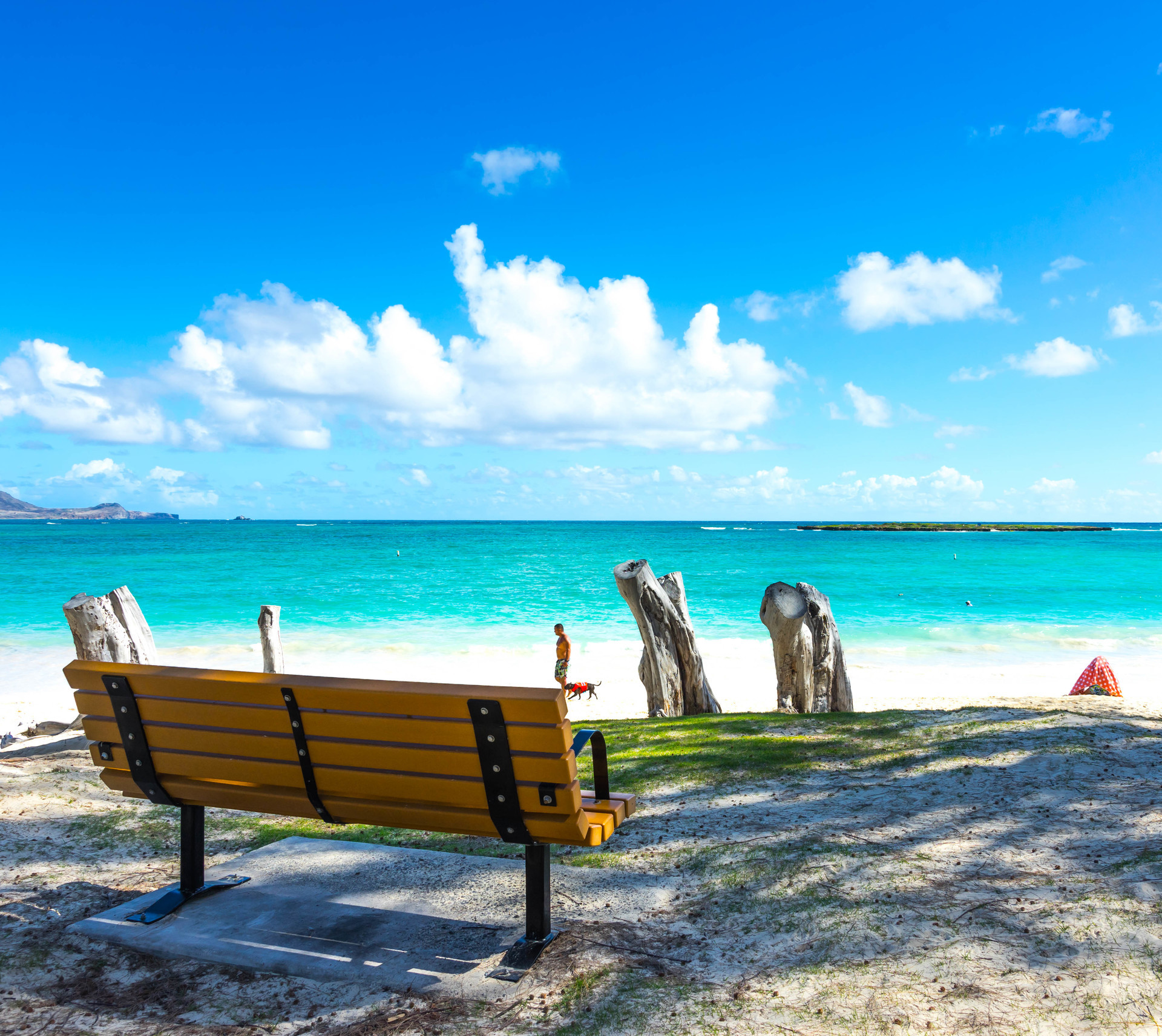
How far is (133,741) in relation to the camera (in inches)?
122

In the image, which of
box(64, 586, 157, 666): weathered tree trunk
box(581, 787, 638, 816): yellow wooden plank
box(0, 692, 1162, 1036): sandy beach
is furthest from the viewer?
box(64, 586, 157, 666): weathered tree trunk

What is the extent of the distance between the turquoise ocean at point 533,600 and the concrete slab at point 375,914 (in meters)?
11.4

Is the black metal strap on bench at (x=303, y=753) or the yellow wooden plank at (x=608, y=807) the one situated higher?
the black metal strap on bench at (x=303, y=753)

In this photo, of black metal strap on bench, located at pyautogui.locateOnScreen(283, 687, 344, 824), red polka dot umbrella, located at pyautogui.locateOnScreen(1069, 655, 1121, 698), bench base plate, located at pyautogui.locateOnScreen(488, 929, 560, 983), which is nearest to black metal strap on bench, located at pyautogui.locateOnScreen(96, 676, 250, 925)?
black metal strap on bench, located at pyautogui.locateOnScreen(283, 687, 344, 824)

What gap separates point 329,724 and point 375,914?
1.06m

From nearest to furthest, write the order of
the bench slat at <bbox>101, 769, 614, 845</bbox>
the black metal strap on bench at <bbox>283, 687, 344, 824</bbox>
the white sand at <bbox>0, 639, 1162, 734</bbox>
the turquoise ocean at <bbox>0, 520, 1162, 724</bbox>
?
the bench slat at <bbox>101, 769, 614, 845</bbox>
the black metal strap on bench at <bbox>283, 687, 344, 824</bbox>
the white sand at <bbox>0, 639, 1162, 734</bbox>
the turquoise ocean at <bbox>0, 520, 1162, 724</bbox>

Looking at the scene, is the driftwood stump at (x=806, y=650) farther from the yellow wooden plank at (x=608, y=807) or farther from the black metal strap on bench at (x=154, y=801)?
the black metal strap on bench at (x=154, y=801)

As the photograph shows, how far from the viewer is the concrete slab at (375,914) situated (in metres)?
2.82

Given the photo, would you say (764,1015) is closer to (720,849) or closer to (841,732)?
(720,849)

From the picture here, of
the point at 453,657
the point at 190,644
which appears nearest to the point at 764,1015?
the point at 453,657

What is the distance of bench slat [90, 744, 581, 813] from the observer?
264 centimetres

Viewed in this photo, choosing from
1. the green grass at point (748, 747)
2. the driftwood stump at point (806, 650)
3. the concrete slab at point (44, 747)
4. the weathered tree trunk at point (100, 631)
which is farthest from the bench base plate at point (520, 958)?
the weathered tree trunk at point (100, 631)

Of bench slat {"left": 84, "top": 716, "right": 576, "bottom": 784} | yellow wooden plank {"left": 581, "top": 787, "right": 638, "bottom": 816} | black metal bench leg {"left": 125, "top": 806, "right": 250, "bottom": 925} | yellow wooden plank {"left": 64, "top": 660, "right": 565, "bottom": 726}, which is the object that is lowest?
black metal bench leg {"left": 125, "top": 806, "right": 250, "bottom": 925}

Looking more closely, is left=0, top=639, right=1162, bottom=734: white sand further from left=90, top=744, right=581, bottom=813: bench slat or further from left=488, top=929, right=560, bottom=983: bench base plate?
left=90, top=744, right=581, bottom=813: bench slat
